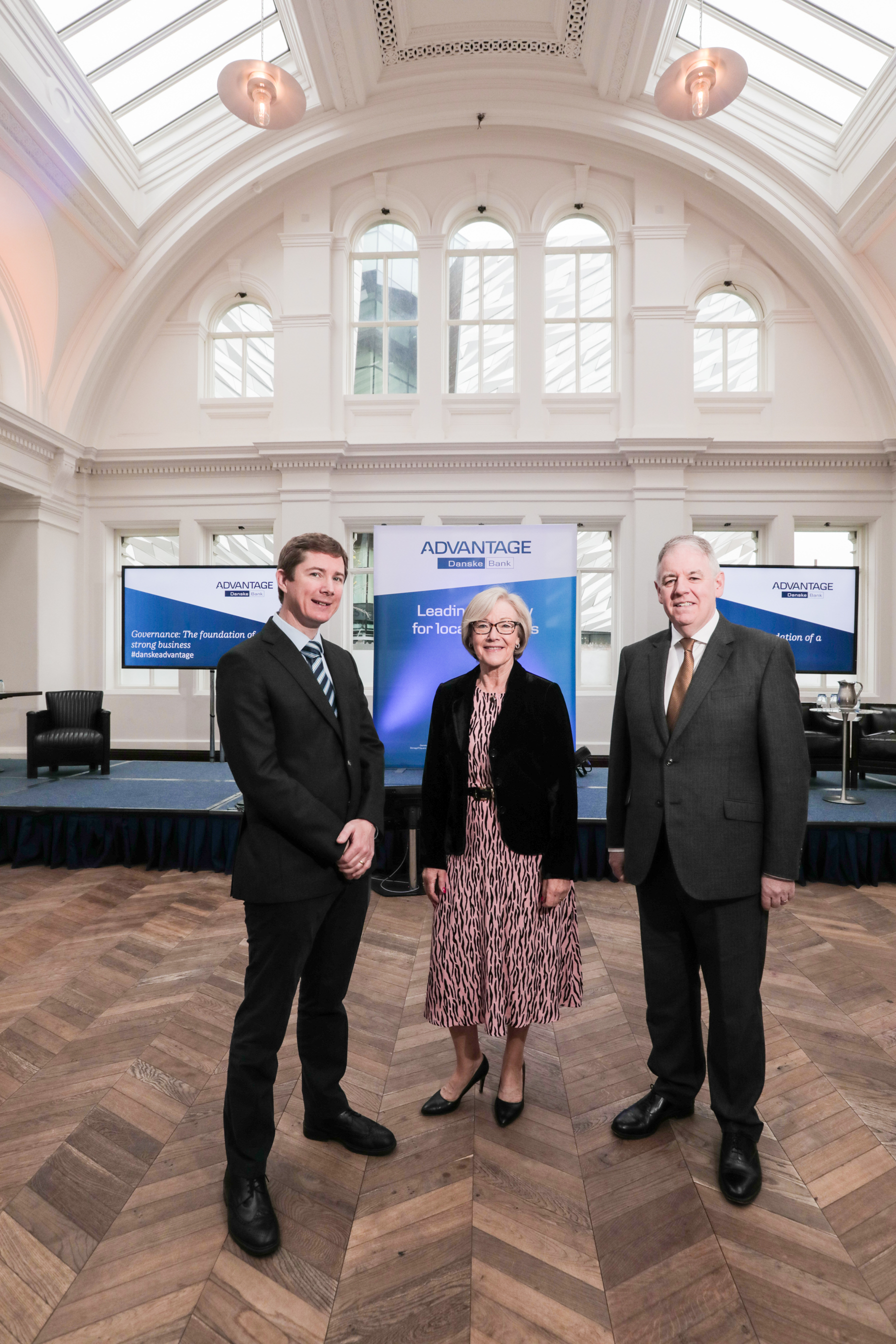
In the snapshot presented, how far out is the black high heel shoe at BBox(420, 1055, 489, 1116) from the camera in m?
2.01

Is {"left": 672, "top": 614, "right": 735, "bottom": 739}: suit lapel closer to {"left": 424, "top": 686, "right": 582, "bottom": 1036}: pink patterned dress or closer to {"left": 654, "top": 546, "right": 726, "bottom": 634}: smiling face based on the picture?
{"left": 654, "top": 546, "right": 726, "bottom": 634}: smiling face

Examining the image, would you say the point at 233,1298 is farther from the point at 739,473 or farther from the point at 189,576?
the point at 739,473

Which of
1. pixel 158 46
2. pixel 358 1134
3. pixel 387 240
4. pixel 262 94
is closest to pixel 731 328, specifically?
pixel 387 240

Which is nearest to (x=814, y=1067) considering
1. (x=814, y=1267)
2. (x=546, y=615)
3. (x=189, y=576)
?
(x=814, y=1267)

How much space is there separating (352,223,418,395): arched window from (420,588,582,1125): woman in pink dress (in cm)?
700

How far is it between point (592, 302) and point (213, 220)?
182 inches

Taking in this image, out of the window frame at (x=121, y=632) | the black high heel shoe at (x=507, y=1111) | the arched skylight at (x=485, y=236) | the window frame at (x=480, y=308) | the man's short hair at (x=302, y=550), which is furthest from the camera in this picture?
the window frame at (x=121, y=632)

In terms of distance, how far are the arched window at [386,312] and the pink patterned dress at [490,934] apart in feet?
23.5

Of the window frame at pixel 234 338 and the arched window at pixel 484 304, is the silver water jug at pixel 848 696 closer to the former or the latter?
the arched window at pixel 484 304

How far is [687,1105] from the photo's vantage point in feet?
6.49

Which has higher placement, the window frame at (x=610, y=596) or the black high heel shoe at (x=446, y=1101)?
the window frame at (x=610, y=596)

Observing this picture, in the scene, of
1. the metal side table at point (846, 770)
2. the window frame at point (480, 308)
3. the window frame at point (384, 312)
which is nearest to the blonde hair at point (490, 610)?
the metal side table at point (846, 770)

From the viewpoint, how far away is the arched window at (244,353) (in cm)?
827

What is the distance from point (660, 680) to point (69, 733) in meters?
5.89
